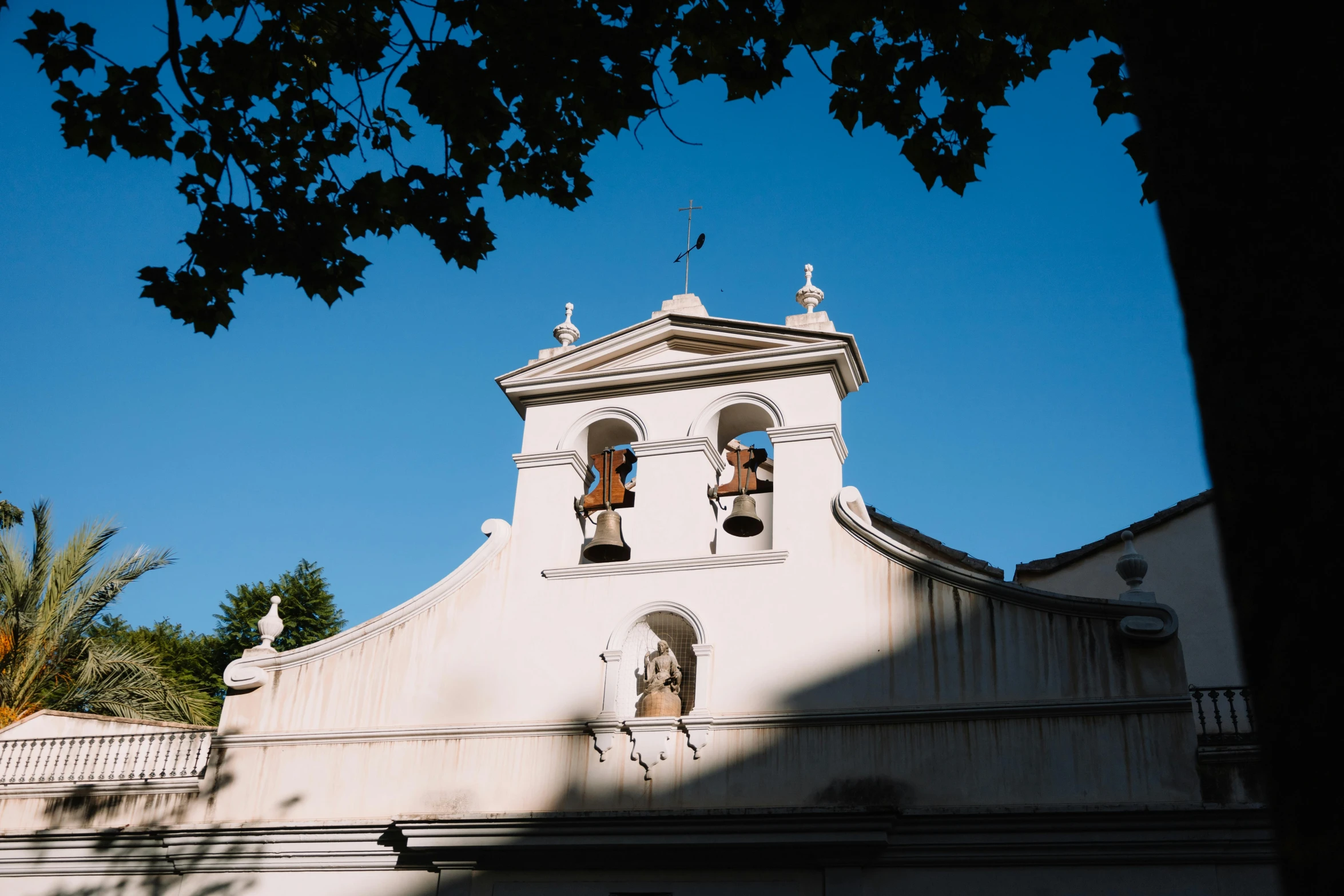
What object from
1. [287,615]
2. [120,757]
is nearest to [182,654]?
[287,615]

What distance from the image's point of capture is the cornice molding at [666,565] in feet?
41.6

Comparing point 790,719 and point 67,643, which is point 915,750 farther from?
point 67,643

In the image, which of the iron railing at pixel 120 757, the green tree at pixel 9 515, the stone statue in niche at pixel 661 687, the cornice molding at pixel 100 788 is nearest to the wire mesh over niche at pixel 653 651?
the stone statue in niche at pixel 661 687

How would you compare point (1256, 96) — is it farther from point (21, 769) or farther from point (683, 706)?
point (21, 769)

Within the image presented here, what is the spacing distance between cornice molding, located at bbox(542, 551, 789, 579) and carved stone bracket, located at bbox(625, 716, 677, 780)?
1.67m

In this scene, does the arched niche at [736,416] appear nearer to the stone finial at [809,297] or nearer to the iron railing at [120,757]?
the stone finial at [809,297]

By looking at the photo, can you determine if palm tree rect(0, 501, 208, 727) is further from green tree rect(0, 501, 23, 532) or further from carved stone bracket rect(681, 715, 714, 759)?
carved stone bracket rect(681, 715, 714, 759)

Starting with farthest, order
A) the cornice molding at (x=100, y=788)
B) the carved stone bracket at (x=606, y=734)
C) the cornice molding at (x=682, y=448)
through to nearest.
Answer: the cornice molding at (x=682, y=448), the cornice molding at (x=100, y=788), the carved stone bracket at (x=606, y=734)

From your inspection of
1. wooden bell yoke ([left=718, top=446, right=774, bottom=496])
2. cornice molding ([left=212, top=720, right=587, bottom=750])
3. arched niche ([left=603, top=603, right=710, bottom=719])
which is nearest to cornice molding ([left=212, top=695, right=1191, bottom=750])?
cornice molding ([left=212, top=720, right=587, bottom=750])

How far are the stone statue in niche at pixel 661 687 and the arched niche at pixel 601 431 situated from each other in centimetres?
273

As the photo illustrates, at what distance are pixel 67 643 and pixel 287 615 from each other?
1292cm

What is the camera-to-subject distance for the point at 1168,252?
2.48m

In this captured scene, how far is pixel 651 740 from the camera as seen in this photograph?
1195cm

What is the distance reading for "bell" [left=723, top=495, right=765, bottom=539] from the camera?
1298 centimetres
